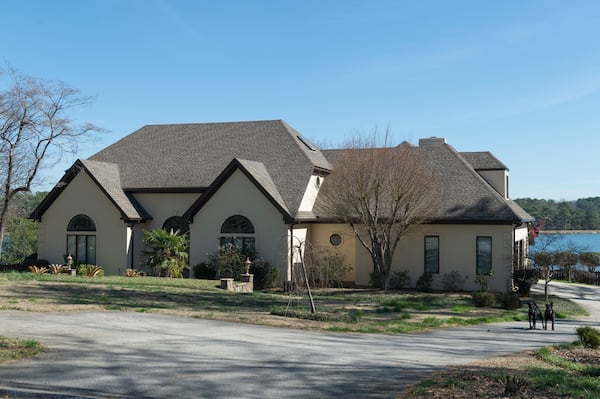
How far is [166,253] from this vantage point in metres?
30.5

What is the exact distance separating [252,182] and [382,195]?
636 cm

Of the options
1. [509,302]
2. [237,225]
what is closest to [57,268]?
[237,225]

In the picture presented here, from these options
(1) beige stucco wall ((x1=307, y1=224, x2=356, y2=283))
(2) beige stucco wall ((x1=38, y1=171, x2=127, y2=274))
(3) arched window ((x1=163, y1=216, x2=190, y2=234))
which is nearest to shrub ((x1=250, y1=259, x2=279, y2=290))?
(1) beige stucco wall ((x1=307, y1=224, x2=356, y2=283))

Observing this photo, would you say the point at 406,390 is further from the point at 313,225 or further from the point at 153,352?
the point at 313,225

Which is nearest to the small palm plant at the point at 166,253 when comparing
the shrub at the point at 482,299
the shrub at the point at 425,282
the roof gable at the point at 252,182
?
the roof gable at the point at 252,182

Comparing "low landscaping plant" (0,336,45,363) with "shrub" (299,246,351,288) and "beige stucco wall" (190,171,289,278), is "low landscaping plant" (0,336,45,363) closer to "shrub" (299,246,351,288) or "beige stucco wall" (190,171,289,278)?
"shrub" (299,246,351,288)

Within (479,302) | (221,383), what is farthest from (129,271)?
(221,383)

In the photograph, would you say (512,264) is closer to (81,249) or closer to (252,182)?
(252,182)

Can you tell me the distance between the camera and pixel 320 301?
24547 millimetres

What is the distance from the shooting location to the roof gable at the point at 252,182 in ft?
98.8

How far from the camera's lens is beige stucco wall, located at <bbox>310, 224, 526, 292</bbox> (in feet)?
96.9

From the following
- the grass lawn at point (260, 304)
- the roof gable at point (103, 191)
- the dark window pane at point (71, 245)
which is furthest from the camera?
the dark window pane at point (71, 245)

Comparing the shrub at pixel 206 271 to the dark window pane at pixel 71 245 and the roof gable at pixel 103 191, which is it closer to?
the roof gable at pixel 103 191

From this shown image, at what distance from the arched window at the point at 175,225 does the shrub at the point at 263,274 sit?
5620mm
